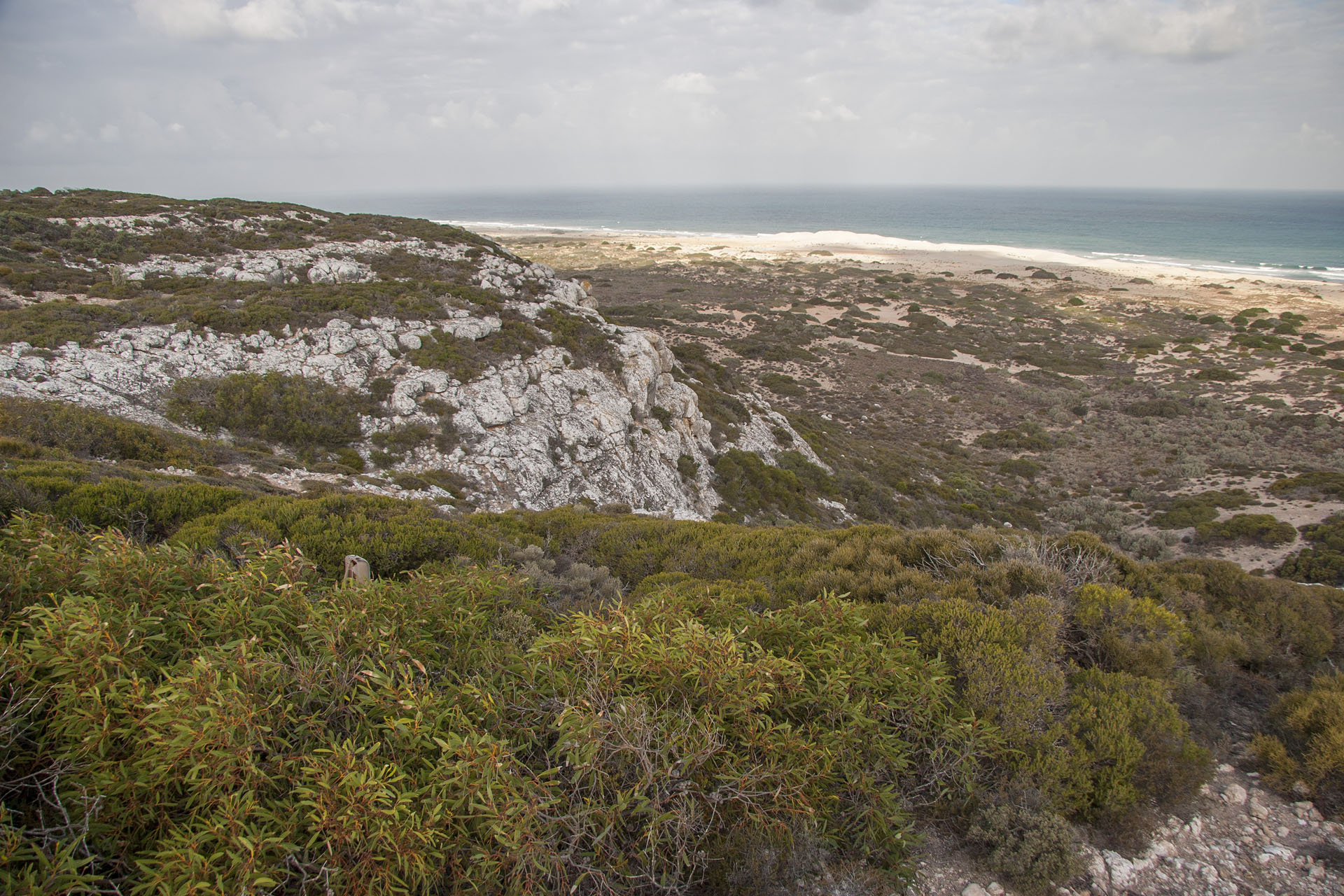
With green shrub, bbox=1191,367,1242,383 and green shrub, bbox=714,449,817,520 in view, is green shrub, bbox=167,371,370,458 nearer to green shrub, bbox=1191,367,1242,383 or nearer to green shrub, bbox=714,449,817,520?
green shrub, bbox=714,449,817,520

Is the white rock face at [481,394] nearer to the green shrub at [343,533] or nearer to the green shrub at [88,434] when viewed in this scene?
the green shrub at [88,434]

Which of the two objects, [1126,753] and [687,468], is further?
[687,468]

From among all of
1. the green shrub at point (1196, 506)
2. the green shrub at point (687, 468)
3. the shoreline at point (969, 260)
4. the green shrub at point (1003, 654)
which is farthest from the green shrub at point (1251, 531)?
the shoreline at point (969, 260)

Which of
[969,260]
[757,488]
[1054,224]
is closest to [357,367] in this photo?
[757,488]

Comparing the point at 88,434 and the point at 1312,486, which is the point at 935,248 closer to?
the point at 1312,486

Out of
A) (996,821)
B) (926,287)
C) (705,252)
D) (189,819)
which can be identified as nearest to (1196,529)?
(996,821)

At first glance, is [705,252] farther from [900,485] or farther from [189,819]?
[189,819]
